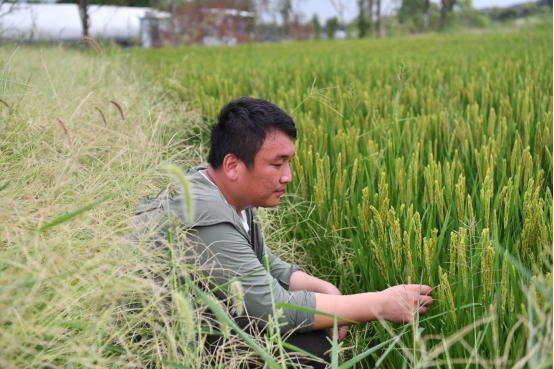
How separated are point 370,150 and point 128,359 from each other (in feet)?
4.73

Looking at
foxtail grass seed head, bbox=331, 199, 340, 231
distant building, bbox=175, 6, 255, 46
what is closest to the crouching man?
foxtail grass seed head, bbox=331, 199, 340, 231

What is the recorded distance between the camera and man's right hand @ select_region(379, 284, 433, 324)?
1414 millimetres

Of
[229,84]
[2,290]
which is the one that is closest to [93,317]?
[2,290]

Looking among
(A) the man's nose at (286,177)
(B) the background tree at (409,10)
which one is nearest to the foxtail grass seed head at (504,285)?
(A) the man's nose at (286,177)

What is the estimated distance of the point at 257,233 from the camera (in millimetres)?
1797

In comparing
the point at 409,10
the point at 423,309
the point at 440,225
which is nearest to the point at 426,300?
the point at 423,309

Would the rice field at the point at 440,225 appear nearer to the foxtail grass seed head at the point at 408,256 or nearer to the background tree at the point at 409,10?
the foxtail grass seed head at the point at 408,256

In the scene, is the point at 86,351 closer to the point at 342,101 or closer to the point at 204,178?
the point at 204,178

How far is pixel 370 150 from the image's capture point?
7.52 ft

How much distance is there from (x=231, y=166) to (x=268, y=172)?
12 cm

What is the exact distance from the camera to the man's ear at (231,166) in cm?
162

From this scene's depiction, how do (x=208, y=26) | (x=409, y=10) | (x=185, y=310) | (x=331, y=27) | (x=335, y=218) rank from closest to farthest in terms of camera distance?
(x=185, y=310) → (x=335, y=218) → (x=208, y=26) → (x=331, y=27) → (x=409, y=10)

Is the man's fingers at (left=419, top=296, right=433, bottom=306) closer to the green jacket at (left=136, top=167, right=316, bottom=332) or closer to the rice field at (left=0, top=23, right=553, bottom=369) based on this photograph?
the rice field at (left=0, top=23, right=553, bottom=369)

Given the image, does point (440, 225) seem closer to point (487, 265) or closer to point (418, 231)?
point (418, 231)
